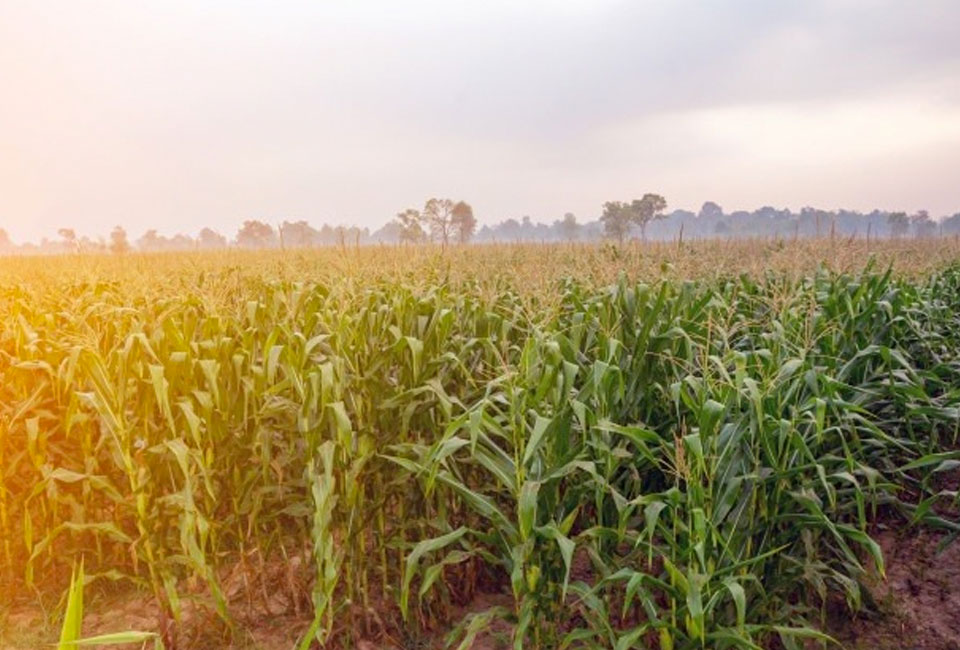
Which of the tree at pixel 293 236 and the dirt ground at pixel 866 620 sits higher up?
the tree at pixel 293 236

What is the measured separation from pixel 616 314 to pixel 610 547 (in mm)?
1658

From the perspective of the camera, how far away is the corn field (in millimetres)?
3137

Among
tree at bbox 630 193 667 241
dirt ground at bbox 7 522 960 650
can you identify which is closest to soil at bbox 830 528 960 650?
dirt ground at bbox 7 522 960 650

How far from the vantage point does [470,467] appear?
413 centimetres

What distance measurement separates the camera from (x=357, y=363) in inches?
147

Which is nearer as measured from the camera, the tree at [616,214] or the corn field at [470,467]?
the corn field at [470,467]

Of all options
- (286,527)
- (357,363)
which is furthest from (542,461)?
(286,527)

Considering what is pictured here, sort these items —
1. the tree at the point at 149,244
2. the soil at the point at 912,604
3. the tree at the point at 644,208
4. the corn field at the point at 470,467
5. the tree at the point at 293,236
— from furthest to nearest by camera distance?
the tree at the point at 644,208, the tree at the point at 149,244, the tree at the point at 293,236, the soil at the point at 912,604, the corn field at the point at 470,467

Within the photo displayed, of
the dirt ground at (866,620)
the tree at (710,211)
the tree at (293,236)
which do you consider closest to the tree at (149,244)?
the tree at (293,236)

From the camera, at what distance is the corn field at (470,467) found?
10.3 feet

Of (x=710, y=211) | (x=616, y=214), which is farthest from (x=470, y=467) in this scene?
(x=710, y=211)

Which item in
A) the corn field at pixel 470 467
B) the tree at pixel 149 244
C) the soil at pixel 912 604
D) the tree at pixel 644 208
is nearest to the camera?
the corn field at pixel 470 467

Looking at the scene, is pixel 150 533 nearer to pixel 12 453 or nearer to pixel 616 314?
pixel 12 453

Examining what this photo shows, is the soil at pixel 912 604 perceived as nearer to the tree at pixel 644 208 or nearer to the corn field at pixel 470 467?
the corn field at pixel 470 467
